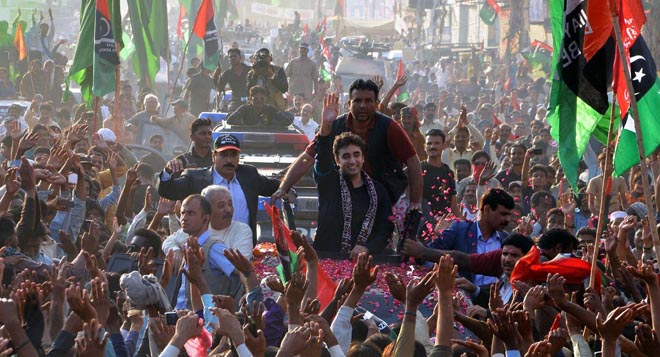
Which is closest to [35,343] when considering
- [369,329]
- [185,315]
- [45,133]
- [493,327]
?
[185,315]

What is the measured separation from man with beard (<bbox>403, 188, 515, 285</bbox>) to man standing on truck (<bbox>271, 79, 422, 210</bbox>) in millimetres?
670

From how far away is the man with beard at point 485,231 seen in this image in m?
8.96

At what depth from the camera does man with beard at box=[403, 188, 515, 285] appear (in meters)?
8.96

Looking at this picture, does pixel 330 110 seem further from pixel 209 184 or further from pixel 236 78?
pixel 236 78

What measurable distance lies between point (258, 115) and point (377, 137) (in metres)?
6.77

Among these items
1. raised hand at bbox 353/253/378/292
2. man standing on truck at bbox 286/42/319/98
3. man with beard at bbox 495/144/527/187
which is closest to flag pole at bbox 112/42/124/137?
man with beard at bbox 495/144/527/187

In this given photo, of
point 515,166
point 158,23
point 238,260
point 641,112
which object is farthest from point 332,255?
point 158,23

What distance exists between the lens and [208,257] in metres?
8.80

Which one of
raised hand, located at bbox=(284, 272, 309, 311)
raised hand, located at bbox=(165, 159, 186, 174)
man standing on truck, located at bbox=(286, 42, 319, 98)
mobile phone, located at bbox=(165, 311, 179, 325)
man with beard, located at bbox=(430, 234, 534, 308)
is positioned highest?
raised hand, located at bbox=(284, 272, 309, 311)

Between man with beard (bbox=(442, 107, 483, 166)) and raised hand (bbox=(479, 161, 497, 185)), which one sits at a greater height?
raised hand (bbox=(479, 161, 497, 185))

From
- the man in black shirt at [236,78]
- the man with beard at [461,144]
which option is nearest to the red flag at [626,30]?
the man with beard at [461,144]

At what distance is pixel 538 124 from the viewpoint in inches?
875

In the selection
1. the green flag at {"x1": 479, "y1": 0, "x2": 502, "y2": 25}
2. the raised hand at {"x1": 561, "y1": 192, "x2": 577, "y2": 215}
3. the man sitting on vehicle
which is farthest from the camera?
the green flag at {"x1": 479, "y1": 0, "x2": 502, "y2": 25}

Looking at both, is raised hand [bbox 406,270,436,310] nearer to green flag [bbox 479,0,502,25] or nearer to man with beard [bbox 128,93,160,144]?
man with beard [bbox 128,93,160,144]
